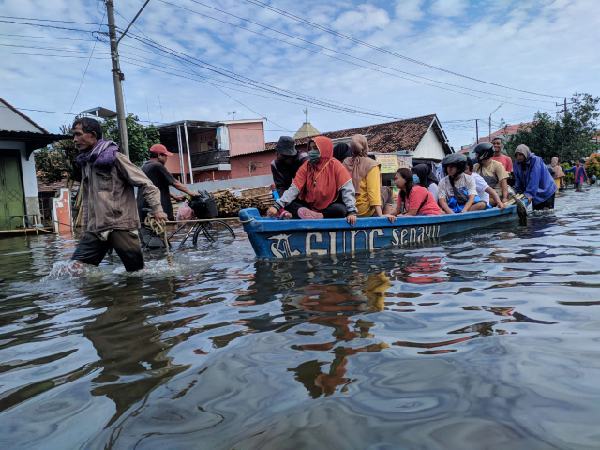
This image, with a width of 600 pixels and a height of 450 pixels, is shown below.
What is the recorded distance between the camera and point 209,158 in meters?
30.2

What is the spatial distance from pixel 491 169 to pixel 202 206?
545 centimetres

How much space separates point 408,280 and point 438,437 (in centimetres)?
246

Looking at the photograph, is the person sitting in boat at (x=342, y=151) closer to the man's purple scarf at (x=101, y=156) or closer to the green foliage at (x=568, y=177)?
the man's purple scarf at (x=101, y=156)

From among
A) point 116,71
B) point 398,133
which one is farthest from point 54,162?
point 398,133

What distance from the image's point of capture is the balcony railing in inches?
1166

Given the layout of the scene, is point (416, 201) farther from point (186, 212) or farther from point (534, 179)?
point (534, 179)

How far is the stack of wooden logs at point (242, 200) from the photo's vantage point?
1633 cm

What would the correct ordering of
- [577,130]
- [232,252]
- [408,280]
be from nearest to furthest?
1. [408,280]
2. [232,252]
3. [577,130]

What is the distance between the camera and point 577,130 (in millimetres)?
27531

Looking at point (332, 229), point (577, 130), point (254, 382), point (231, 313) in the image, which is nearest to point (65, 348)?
point (231, 313)

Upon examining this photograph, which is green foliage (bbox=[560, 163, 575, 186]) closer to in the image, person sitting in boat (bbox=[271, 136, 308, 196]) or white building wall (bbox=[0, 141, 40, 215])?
person sitting in boat (bbox=[271, 136, 308, 196])

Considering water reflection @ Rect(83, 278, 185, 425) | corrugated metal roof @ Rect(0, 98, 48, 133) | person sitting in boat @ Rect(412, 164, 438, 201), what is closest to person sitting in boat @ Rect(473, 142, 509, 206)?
person sitting in boat @ Rect(412, 164, 438, 201)

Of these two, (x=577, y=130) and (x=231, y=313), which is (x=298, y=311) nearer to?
(x=231, y=313)

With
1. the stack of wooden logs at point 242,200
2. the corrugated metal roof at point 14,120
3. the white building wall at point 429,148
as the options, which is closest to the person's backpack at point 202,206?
the stack of wooden logs at point 242,200
